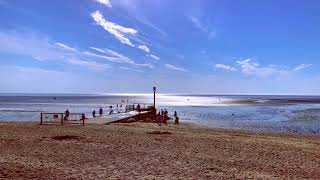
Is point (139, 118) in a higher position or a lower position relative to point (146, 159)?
higher

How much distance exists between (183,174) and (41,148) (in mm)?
8308

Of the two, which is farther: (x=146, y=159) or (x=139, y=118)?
(x=139, y=118)

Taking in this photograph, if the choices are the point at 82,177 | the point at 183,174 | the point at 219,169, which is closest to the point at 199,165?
the point at 219,169

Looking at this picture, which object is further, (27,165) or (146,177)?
(27,165)

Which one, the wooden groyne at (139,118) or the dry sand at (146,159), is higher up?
the wooden groyne at (139,118)

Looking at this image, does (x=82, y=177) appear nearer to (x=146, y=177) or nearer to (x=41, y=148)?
(x=146, y=177)

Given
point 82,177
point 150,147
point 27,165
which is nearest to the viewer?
point 82,177

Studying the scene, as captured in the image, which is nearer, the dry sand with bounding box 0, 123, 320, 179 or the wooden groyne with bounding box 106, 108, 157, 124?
the dry sand with bounding box 0, 123, 320, 179

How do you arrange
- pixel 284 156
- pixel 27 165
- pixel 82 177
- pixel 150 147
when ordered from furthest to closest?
1. pixel 150 147
2. pixel 284 156
3. pixel 27 165
4. pixel 82 177

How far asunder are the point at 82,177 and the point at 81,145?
23.8ft

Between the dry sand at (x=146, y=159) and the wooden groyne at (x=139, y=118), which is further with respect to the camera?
the wooden groyne at (x=139, y=118)

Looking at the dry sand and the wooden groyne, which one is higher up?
the wooden groyne

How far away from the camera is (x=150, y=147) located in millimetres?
18672

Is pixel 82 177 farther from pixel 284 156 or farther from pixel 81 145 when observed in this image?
pixel 284 156
